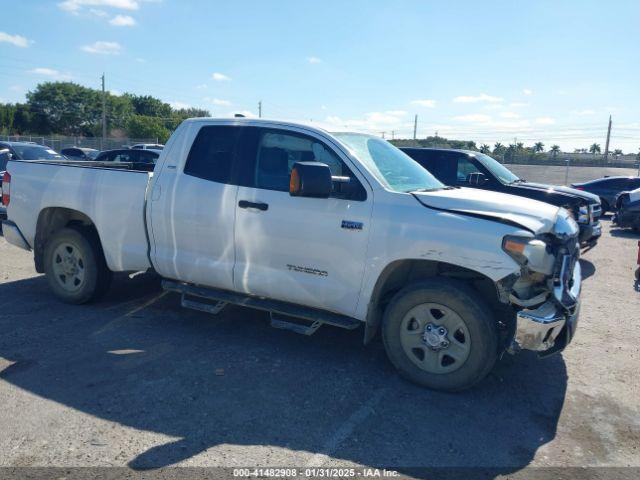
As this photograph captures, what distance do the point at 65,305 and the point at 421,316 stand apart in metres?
4.03

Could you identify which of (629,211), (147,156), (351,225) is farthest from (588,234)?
(147,156)

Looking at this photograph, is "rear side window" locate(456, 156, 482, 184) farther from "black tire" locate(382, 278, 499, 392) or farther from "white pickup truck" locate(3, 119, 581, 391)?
"black tire" locate(382, 278, 499, 392)

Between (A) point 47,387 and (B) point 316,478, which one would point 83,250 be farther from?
(B) point 316,478

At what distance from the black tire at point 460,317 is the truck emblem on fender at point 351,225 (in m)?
0.60

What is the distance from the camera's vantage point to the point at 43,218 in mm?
6285

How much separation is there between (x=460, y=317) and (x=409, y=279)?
0.69m

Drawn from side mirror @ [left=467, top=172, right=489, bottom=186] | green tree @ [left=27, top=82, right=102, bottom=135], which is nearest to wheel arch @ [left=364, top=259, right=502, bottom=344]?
side mirror @ [left=467, top=172, right=489, bottom=186]

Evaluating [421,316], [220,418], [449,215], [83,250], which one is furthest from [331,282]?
[83,250]

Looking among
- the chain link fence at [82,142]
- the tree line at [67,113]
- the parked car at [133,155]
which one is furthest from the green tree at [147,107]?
the parked car at [133,155]

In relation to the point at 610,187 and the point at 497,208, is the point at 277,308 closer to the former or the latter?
the point at 497,208

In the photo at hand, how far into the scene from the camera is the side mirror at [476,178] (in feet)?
31.2

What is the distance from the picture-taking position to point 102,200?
572 centimetres

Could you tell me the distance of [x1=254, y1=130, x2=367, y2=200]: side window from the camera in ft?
15.6

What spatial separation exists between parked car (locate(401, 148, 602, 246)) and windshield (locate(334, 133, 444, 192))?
4.59 meters
